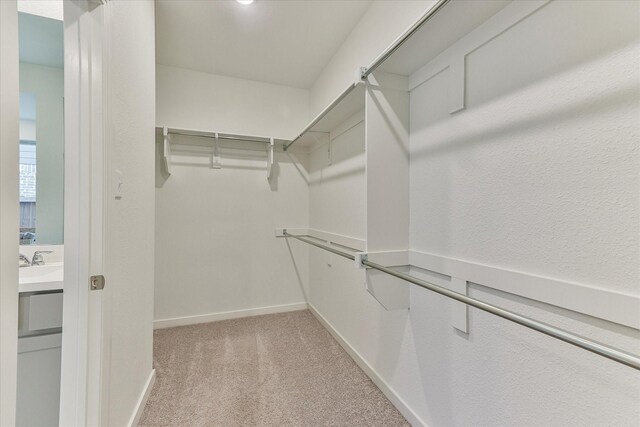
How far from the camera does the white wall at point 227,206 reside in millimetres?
2520

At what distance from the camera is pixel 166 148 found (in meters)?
2.37

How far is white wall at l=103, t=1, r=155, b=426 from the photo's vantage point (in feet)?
3.62

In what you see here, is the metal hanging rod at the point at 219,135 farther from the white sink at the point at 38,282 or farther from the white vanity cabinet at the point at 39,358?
the white vanity cabinet at the point at 39,358

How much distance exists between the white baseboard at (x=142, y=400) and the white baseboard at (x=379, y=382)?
4.45 feet

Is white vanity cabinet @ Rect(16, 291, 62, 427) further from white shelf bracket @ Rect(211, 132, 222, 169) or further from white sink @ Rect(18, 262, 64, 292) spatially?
white shelf bracket @ Rect(211, 132, 222, 169)

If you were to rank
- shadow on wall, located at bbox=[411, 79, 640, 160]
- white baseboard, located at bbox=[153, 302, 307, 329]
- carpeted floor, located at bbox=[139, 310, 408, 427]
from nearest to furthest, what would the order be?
1. shadow on wall, located at bbox=[411, 79, 640, 160]
2. carpeted floor, located at bbox=[139, 310, 408, 427]
3. white baseboard, located at bbox=[153, 302, 307, 329]

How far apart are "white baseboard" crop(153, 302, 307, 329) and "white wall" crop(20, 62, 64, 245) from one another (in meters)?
1.30

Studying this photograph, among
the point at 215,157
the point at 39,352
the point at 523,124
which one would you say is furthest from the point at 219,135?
the point at 523,124

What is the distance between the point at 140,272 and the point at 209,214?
124 centimetres

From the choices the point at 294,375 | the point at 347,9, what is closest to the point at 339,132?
the point at 347,9

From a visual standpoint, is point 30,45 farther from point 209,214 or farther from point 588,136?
point 588,136

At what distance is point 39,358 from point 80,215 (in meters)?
0.71

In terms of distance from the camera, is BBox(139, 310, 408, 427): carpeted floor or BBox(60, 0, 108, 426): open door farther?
BBox(139, 310, 408, 427): carpeted floor

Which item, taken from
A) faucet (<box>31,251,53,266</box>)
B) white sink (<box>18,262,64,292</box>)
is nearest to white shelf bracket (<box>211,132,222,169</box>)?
faucet (<box>31,251,53,266</box>)
